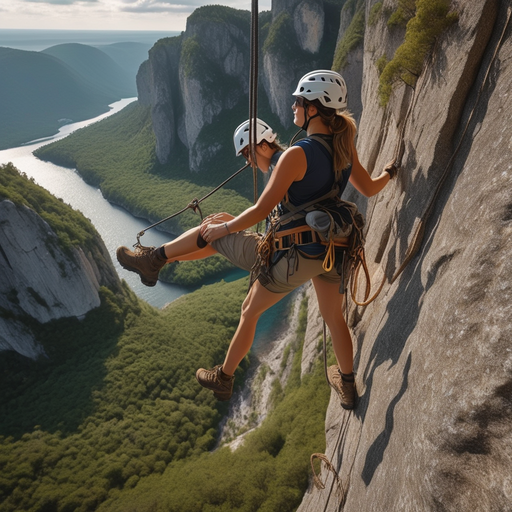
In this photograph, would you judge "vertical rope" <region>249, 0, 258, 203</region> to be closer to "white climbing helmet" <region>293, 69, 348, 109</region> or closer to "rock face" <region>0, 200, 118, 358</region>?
"white climbing helmet" <region>293, 69, 348, 109</region>

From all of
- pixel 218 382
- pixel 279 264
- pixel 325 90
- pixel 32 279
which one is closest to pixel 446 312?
pixel 279 264

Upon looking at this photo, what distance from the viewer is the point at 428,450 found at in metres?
3.13

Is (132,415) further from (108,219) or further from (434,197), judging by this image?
(108,219)

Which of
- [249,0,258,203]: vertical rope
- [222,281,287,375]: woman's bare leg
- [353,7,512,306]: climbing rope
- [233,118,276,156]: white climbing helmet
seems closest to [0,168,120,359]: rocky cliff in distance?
[233,118,276,156]: white climbing helmet

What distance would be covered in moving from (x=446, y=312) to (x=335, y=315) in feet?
6.23

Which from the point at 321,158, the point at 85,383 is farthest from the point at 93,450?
the point at 321,158

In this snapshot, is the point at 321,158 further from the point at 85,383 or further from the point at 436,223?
the point at 85,383

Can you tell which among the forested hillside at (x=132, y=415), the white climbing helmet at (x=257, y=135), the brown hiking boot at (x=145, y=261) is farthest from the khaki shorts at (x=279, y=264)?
the forested hillside at (x=132, y=415)

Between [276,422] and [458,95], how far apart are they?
2691cm

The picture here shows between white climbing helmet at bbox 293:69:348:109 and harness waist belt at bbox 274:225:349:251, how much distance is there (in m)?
1.43

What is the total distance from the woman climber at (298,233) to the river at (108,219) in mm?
44105

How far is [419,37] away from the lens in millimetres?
5445

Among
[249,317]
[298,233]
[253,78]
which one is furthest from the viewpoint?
[249,317]

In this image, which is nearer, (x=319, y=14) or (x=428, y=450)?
(x=428, y=450)
